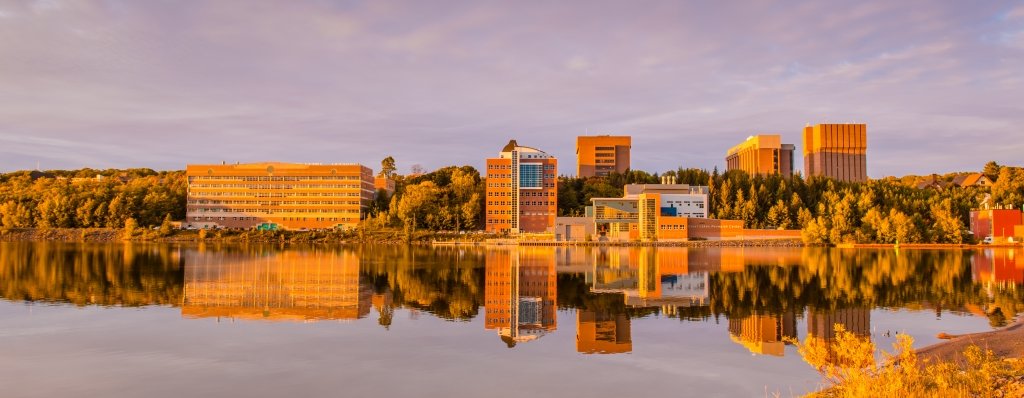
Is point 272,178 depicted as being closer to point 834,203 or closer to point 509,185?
point 509,185

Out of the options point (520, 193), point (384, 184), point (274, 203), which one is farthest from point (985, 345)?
point (384, 184)

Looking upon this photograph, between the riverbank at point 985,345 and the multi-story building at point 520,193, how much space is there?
312 feet

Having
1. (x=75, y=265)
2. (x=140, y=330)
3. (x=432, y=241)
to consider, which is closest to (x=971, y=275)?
(x=140, y=330)

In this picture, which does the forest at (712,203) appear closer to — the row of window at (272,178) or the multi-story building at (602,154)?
the row of window at (272,178)

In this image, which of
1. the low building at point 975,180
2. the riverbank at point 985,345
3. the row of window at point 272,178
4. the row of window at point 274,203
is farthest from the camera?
the low building at point 975,180

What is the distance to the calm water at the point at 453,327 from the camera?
639 inches

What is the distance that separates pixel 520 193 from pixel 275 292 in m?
83.4

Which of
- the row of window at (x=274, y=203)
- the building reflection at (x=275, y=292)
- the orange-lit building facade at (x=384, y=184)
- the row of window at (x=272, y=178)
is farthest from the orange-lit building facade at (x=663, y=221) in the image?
the building reflection at (x=275, y=292)

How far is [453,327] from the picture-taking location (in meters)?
24.2

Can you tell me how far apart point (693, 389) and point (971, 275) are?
38.3 m

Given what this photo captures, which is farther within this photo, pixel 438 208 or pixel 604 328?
pixel 438 208

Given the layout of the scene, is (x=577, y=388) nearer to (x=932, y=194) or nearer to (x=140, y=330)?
(x=140, y=330)

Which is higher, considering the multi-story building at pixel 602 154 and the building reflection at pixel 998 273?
the multi-story building at pixel 602 154

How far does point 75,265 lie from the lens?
50.5 m
